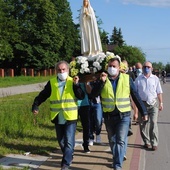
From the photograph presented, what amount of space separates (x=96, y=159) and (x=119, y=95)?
1.73m

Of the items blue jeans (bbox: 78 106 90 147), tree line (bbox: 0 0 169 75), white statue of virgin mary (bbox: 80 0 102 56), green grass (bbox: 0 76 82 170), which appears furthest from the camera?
tree line (bbox: 0 0 169 75)

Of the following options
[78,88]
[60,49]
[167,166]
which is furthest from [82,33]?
[60,49]

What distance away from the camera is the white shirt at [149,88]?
866cm

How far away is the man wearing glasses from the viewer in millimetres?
8664

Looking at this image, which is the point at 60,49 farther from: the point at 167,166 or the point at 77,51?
the point at 167,166

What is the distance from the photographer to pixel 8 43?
56750 millimetres

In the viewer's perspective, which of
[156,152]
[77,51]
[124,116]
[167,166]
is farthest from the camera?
[77,51]

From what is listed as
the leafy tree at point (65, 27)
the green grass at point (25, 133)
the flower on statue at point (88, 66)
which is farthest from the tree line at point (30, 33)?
the flower on statue at point (88, 66)

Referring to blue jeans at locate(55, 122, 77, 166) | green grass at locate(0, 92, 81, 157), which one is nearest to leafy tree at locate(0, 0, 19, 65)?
green grass at locate(0, 92, 81, 157)

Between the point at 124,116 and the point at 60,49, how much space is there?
61.0m

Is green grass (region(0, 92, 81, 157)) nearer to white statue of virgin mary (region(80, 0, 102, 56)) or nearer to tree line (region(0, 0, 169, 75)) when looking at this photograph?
white statue of virgin mary (region(80, 0, 102, 56))

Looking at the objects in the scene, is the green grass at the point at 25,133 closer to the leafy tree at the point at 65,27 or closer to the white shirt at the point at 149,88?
Result: the white shirt at the point at 149,88

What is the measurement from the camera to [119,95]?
647cm

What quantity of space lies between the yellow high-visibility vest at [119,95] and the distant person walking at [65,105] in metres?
0.42
